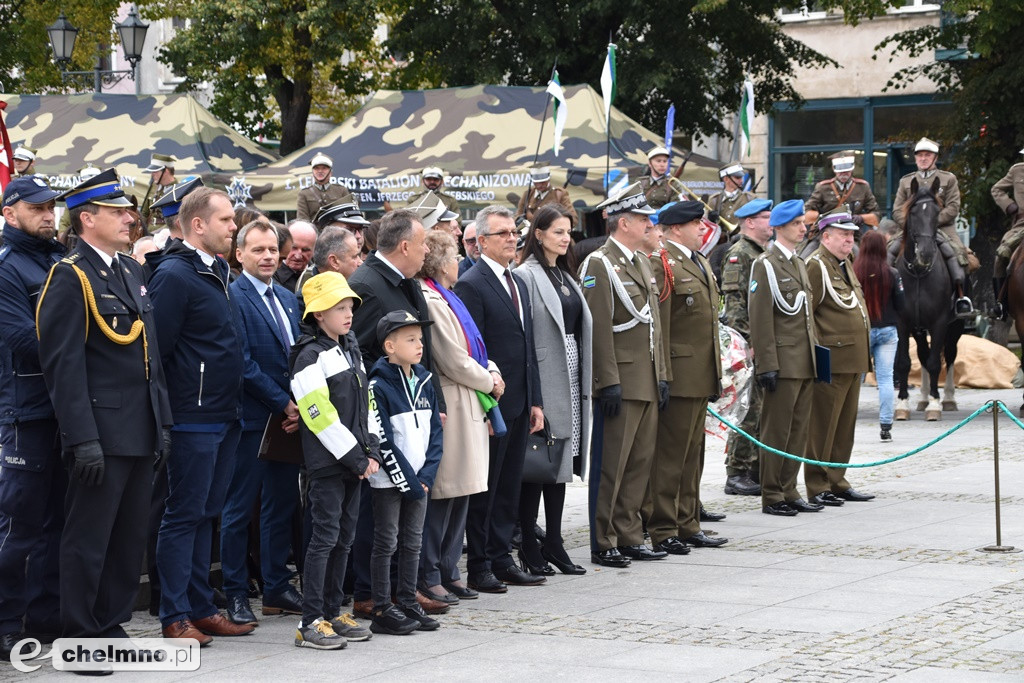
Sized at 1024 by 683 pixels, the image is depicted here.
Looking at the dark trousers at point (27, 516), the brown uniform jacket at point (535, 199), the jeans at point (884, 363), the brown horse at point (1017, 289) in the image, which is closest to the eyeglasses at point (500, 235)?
the dark trousers at point (27, 516)

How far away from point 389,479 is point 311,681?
1245mm

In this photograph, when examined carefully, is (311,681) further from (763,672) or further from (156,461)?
(763,672)

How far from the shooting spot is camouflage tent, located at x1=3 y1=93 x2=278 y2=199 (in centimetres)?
2325

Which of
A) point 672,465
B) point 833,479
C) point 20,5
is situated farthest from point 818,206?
point 20,5

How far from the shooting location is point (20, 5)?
3241 centimetres

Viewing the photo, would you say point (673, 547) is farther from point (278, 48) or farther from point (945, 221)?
point (278, 48)

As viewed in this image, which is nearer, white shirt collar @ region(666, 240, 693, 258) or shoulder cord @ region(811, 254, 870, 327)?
white shirt collar @ region(666, 240, 693, 258)

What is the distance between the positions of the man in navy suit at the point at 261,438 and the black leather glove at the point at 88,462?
46.2 inches

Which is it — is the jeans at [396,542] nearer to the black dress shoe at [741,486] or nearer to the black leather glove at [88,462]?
the black leather glove at [88,462]

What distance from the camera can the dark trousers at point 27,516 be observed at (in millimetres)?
7562

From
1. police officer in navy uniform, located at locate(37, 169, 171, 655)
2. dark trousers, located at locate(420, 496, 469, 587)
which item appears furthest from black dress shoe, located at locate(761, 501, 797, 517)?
police officer in navy uniform, located at locate(37, 169, 171, 655)

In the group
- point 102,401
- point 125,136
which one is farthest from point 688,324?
point 125,136

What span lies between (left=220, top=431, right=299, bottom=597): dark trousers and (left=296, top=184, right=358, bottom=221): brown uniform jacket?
1040 cm

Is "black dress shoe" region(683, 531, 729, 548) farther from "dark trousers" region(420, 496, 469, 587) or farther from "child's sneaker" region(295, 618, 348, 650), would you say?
"child's sneaker" region(295, 618, 348, 650)
